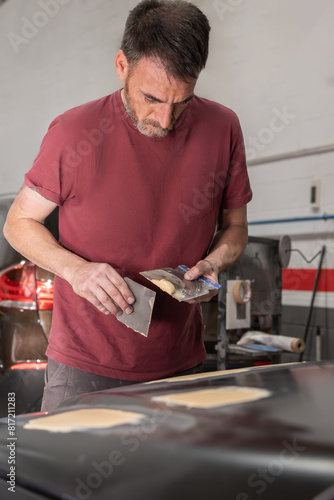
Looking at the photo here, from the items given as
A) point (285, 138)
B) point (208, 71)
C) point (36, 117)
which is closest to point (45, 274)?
point (285, 138)

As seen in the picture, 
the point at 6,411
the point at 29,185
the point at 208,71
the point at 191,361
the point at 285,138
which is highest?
the point at 208,71

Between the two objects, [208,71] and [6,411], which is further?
[208,71]

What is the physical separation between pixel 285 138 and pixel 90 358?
11.3 ft

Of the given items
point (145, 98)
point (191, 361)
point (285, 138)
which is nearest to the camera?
point (145, 98)

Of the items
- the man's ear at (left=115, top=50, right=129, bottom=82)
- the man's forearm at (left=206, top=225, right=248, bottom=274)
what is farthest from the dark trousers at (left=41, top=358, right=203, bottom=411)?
the man's ear at (left=115, top=50, right=129, bottom=82)

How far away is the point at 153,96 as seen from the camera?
3.81 feet

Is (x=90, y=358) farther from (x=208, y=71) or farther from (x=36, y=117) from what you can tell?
(x=36, y=117)

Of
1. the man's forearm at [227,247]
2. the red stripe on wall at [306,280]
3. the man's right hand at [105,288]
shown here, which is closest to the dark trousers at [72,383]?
the man's right hand at [105,288]

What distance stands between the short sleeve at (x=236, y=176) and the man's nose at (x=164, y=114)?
0.25 meters

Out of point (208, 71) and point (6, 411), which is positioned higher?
point (208, 71)

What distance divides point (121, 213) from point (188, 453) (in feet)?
2.56

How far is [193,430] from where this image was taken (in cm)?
56

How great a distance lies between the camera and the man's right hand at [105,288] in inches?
43.3

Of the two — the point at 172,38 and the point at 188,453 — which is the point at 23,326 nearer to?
the point at 172,38
